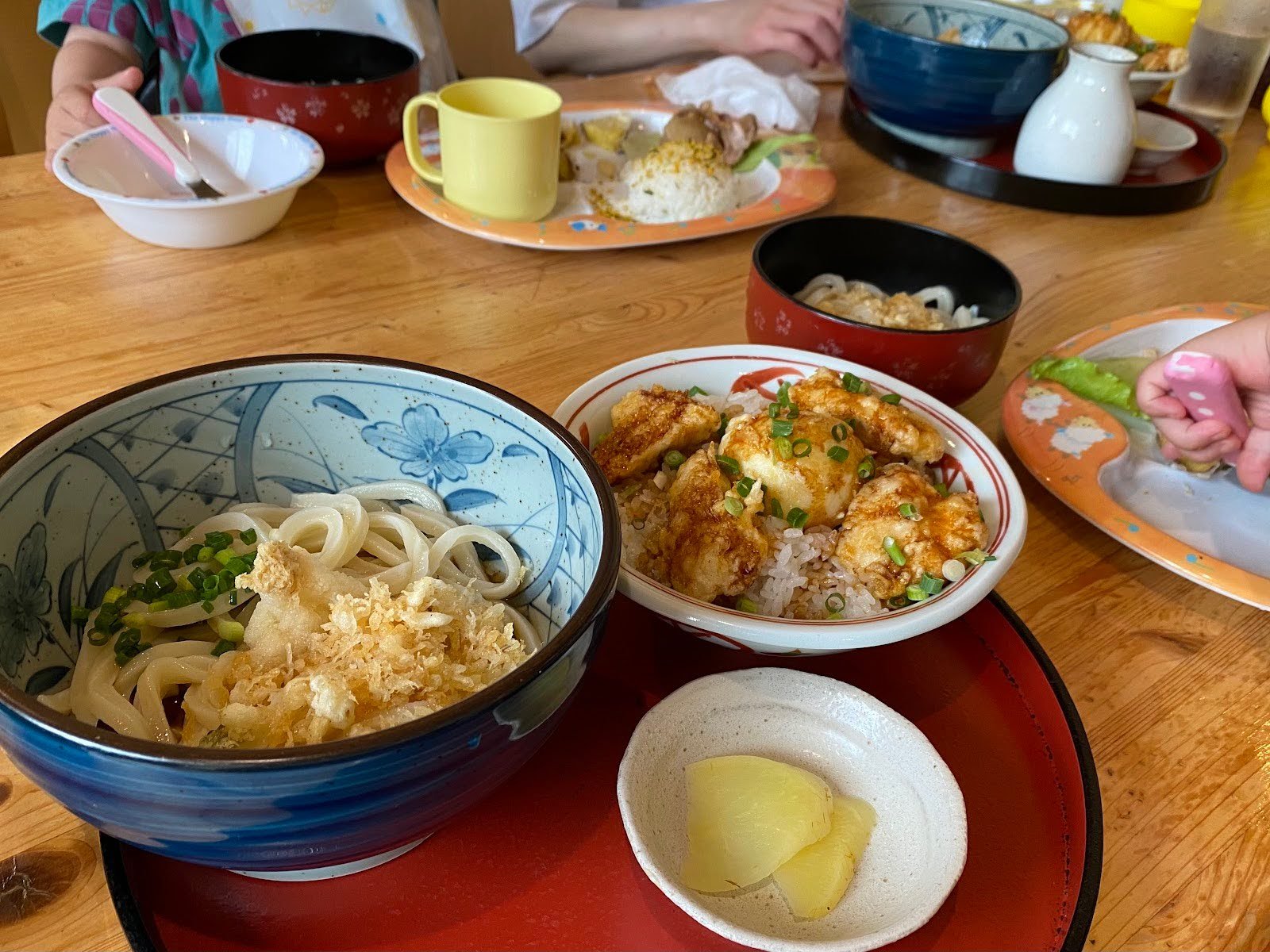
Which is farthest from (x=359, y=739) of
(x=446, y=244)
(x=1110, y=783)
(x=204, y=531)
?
(x=446, y=244)

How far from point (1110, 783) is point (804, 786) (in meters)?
0.30

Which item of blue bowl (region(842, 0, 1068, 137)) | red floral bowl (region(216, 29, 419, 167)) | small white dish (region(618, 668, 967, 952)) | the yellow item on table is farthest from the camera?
the yellow item on table

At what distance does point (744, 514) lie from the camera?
→ 885 mm

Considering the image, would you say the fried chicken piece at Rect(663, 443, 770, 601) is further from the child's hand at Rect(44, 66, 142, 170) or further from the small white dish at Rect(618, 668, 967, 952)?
the child's hand at Rect(44, 66, 142, 170)

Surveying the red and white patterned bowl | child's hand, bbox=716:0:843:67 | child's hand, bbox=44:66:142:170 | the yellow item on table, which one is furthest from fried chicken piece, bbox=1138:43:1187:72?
child's hand, bbox=44:66:142:170

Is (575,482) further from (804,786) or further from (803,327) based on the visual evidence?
(803,327)

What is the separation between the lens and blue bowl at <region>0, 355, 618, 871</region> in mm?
505

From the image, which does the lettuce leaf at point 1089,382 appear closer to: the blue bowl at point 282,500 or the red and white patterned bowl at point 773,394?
the red and white patterned bowl at point 773,394

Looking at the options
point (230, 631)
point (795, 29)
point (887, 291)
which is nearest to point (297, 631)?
point (230, 631)

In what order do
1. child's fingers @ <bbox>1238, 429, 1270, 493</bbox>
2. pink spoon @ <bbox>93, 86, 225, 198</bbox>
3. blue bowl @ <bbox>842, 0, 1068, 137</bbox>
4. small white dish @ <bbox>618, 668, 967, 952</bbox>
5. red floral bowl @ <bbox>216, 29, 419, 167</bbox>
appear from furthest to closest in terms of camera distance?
blue bowl @ <bbox>842, 0, 1068, 137</bbox>, red floral bowl @ <bbox>216, 29, 419, 167</bbox>, pink spoon @ <bbox>93, 86, 225, 198</bbox>, child's fingers @ <bbox>1238, 429, 1270, 493</bbox>, small white dish @ <bbox>618, 668, 967, 952</bbox>

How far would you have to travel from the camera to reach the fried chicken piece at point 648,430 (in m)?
0.95

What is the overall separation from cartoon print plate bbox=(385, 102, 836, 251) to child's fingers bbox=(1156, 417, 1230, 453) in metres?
0.79

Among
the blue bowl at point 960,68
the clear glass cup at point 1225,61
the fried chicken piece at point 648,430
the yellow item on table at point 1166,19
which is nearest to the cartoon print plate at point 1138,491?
the fried chicken piece at point 648,430

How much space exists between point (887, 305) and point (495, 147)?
68cm
